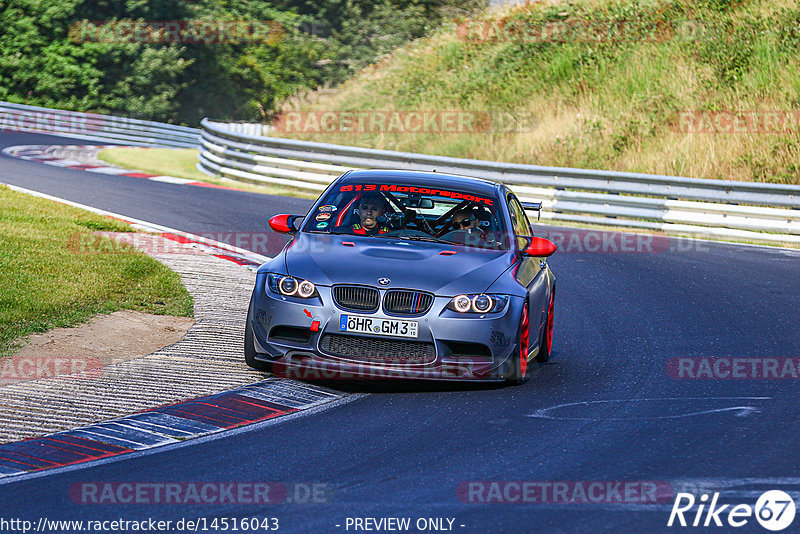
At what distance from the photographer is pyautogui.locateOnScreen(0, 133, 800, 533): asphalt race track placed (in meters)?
5.41

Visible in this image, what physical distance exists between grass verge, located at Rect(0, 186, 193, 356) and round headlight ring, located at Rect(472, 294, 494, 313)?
12.0ft

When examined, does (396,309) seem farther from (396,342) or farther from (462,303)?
(462,303)

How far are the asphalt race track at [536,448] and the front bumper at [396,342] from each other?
231 mm

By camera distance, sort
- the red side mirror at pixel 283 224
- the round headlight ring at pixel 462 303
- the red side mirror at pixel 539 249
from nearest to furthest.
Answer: the round headlight ring at pixel 462 303
the red side mirror at pixel 539 249
the red side mirror at pixel 283 224

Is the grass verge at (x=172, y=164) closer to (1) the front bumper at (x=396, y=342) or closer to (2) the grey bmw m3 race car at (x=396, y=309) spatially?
(2) the grey bmw m3 race car at (x=396, y=309)

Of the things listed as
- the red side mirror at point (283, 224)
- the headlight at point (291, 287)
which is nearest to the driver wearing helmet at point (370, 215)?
the red side mirror at point (283, 224)

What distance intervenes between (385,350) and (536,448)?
1.60 m

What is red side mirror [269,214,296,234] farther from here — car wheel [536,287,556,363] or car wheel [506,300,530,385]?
car wheel [536,287,556,363]

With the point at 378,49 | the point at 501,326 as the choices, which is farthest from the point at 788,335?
the point at 378,49

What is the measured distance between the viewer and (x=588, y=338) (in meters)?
10.5

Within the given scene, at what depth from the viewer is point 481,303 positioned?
8031 mm

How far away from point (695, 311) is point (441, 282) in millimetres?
4989

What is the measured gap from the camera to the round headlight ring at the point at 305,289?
26.4 feet

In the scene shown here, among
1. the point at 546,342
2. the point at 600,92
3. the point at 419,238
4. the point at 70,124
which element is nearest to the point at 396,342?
the point at 419,238
